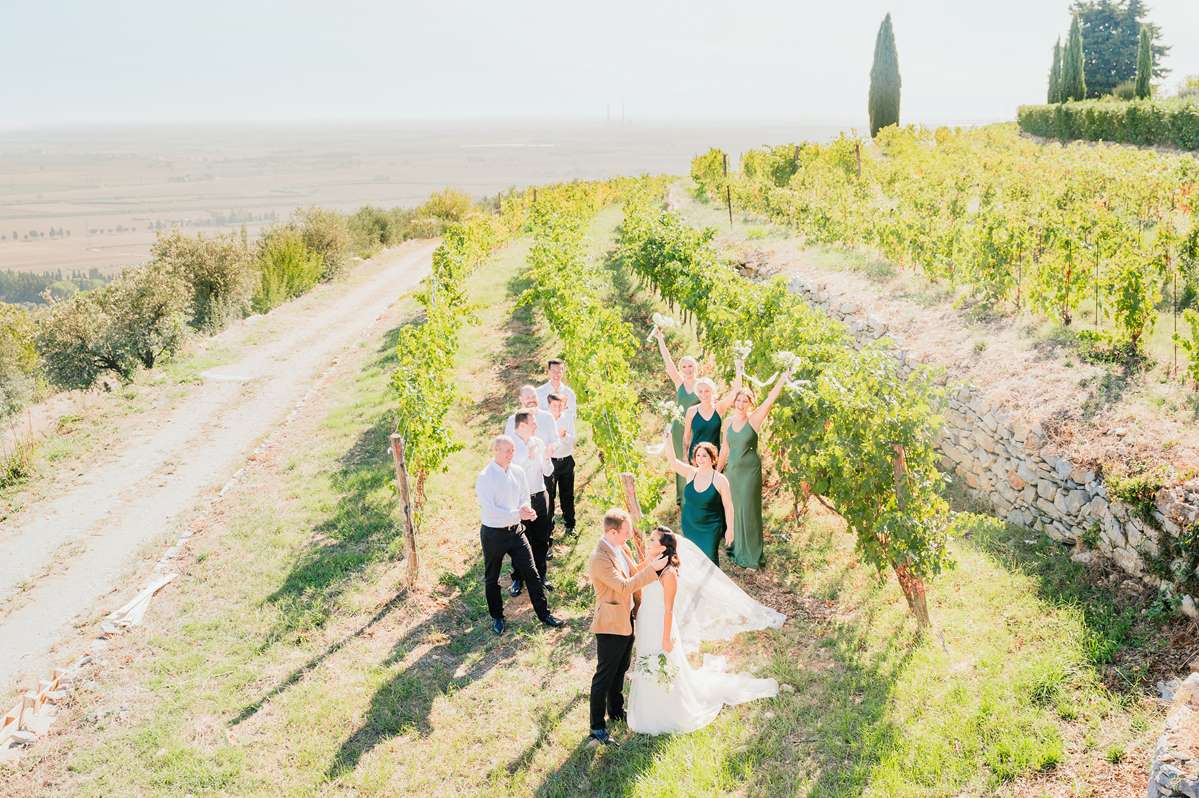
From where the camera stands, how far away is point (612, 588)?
5.26 metres

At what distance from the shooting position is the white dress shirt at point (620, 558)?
5328mm

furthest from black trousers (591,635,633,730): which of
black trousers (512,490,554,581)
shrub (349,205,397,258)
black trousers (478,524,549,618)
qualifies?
shrub (349,205,397,258)

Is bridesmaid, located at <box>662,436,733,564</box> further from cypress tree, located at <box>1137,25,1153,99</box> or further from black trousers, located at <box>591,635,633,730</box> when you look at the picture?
cypress tree, located at <box>1137,25,1153,99</box>

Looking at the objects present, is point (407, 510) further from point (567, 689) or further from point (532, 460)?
point (567, 689)

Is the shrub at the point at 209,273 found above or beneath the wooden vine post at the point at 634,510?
above

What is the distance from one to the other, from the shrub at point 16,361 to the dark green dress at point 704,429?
1758cm

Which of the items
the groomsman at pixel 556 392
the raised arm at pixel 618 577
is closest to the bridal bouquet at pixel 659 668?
the raised arm at pixel 618 577

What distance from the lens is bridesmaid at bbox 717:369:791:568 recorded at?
7.38m

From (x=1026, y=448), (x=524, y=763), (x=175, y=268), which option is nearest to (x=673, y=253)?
(x=1026, y=448)

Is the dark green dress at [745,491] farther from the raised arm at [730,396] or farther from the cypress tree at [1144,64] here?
the cypress tree at [1144,64]

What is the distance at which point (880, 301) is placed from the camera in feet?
39.5

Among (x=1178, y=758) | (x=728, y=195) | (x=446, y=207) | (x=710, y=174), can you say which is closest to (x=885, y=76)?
(x=710, y=174)

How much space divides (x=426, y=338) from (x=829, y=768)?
306 inches

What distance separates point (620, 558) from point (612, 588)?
0.21 m
